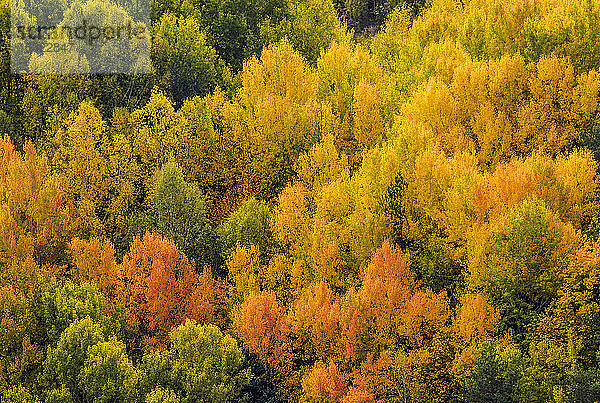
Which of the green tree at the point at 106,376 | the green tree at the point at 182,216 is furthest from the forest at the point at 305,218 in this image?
the green tree at the point at 182,216

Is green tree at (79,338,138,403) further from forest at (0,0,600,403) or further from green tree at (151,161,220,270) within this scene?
green tree at (151,161,220,270)

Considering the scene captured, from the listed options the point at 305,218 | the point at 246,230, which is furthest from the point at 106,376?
the point at 305,218

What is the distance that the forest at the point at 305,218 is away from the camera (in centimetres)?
4153

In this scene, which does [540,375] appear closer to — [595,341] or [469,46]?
[595,341]

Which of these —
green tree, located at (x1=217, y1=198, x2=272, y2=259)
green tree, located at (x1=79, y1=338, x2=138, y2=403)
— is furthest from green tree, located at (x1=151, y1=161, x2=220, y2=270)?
green tree, located at (x1=79, y1=338, x2=138, y2=403)

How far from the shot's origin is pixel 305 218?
52.7 m

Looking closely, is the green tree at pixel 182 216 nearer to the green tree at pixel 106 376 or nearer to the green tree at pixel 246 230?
the green tree at pixel 246 230

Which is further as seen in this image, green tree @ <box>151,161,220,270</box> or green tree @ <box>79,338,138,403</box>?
green tree @ <box>151,161,220,270</box>

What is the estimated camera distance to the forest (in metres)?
41.5

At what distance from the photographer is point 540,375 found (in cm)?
3756

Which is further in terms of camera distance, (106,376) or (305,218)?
(305,218)

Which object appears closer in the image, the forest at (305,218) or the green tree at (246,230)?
the forest at (305,218)

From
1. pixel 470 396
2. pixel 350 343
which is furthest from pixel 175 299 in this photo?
pixel 470 396

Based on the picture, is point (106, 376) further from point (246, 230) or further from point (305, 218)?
point (305, 218)
